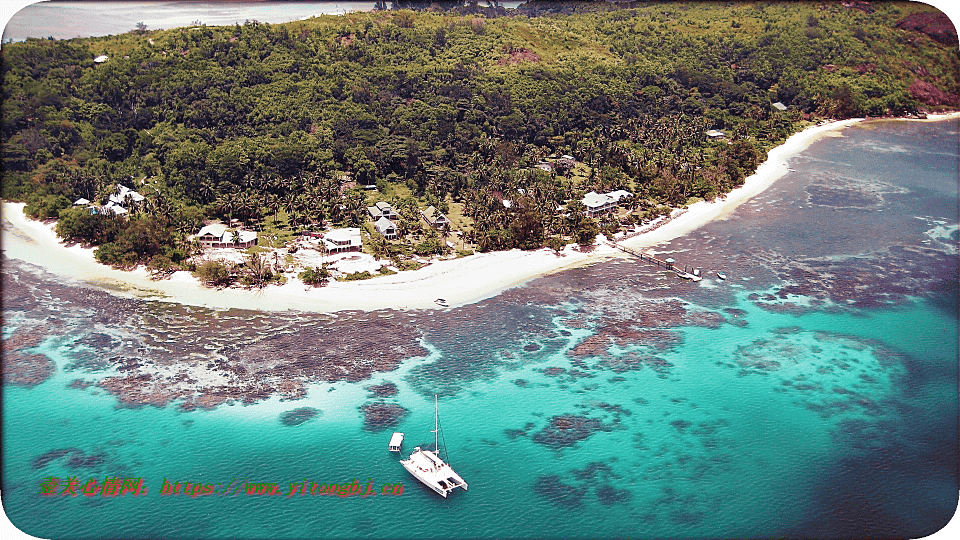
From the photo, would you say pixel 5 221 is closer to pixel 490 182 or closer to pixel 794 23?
pixel 490 182

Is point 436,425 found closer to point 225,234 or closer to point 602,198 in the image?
point 225,234

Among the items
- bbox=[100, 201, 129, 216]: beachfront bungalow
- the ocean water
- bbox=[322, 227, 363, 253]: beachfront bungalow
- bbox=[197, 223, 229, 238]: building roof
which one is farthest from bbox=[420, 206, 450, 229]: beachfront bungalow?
bbox=[100, 201, 129, 216]: beachfront bungalow

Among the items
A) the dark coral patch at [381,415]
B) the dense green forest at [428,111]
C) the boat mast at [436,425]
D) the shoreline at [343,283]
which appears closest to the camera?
the boat mast at [436,425]

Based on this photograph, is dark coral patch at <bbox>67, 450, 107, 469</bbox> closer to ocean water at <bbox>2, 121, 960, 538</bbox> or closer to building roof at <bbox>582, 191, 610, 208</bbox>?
ocean water at <bbox>2, 121, 960, 538</bbox>

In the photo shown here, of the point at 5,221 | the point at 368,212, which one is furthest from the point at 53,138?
the point at 368,212

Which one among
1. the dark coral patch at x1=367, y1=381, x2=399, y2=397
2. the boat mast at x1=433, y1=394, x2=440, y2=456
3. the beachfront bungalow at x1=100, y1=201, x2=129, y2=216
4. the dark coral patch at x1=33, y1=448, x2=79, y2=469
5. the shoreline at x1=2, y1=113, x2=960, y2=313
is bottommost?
the boat mast at x1=433, y1=394, x2=440, y2=456

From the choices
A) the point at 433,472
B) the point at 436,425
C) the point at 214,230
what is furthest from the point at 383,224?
the point at 433,472

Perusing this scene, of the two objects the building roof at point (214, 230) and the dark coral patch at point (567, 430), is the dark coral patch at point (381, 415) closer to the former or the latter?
the dark coral patch at point (567, 430)

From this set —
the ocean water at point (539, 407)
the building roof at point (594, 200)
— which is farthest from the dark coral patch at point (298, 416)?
the building roof at point (594, 200)
